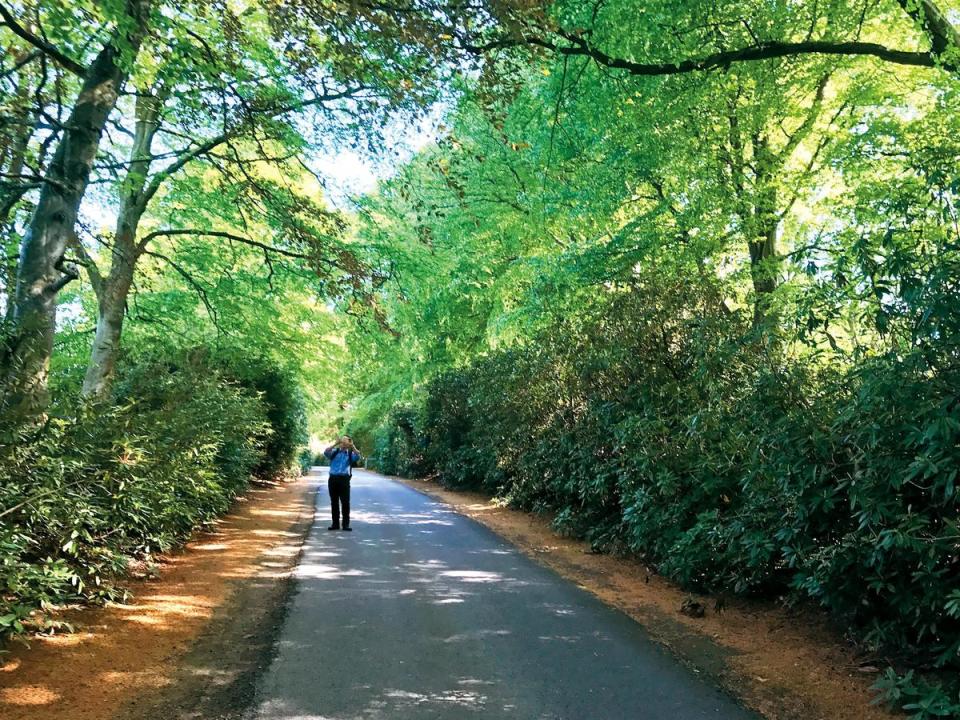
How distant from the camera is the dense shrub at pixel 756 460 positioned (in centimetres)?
429

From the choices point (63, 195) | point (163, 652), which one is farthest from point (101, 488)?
point (63, 195)

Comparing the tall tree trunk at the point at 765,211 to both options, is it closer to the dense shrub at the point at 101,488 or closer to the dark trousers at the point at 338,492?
the dark trousers at the point at 338,492

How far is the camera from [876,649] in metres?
5.07

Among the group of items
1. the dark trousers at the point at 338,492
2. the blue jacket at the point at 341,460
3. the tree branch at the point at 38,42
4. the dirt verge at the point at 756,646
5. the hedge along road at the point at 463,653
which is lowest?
the dirt verge at the point at 756,646

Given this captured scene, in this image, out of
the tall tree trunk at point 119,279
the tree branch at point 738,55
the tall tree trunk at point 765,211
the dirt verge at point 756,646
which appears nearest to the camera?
the dirt verge at point 756,646

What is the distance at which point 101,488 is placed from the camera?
6.45 meters

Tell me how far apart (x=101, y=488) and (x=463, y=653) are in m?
3.87

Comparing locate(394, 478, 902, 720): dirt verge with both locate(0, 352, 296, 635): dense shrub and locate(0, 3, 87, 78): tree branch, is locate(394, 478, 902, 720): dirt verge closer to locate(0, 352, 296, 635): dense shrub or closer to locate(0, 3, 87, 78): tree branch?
locate(0, 352, 296, 635): dense shrub

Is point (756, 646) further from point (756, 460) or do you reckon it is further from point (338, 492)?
point (338, 492)

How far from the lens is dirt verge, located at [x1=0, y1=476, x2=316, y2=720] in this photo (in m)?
4.25

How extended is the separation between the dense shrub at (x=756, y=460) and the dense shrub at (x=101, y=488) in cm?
565

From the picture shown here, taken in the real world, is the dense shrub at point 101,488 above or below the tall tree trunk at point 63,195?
below

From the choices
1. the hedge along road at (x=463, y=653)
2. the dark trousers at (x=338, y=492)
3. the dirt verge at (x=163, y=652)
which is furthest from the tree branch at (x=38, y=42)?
the dark trousers at (x=338, y=492)

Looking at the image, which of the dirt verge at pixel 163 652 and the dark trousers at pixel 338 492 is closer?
the dirt verge at pixel 163 652
